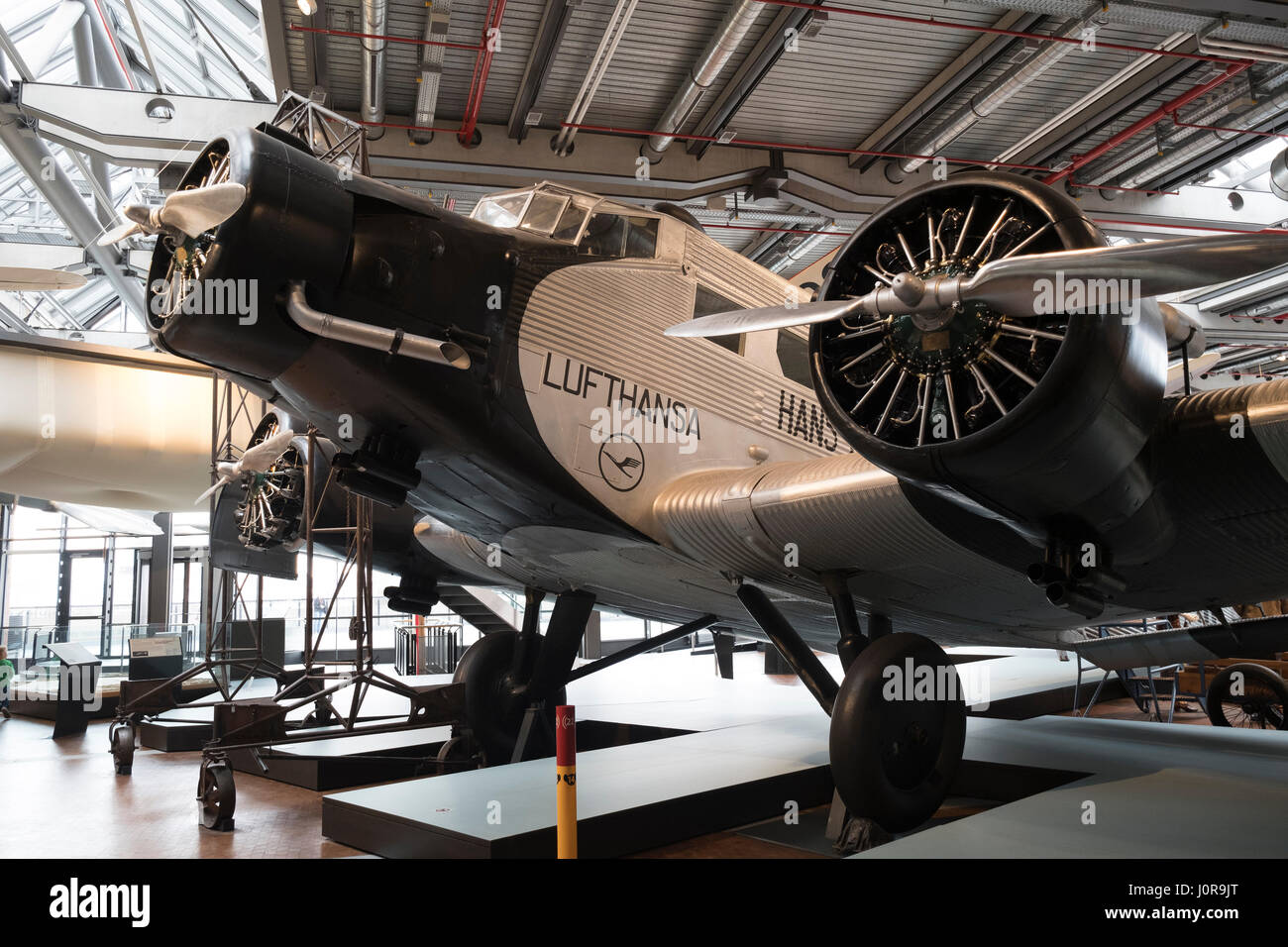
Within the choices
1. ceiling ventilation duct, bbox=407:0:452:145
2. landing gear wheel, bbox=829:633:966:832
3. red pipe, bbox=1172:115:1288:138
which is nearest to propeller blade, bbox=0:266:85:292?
ceiling ventilation duct, bbox=407:0:452:145

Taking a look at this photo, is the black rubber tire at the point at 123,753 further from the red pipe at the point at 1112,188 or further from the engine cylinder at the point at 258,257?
the red pipe at the point at 1112,188

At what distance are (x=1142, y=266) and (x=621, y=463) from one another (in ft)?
10.2

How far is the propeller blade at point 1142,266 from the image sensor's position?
11.5 feet

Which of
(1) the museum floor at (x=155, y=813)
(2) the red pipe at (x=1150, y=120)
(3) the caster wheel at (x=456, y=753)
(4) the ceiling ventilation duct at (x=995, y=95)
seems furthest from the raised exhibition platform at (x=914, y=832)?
(2) the red pipe at (x=1150, y=120)

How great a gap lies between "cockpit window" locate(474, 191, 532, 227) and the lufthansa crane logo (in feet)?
4.80

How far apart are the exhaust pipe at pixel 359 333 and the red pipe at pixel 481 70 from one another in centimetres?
466

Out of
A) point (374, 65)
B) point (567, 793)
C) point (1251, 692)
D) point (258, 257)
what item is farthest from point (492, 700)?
point (1251, 692)

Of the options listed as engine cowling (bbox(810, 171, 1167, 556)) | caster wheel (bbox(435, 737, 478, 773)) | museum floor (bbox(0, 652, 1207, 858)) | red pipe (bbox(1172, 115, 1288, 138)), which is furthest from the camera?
red pipe (bbox(1172, 115, 1288, 138))

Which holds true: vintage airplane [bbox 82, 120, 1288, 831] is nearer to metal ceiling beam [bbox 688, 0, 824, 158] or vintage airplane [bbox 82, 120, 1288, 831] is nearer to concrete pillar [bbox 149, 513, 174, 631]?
metal ceiling beam [bbox 688, 0, 824, 158]

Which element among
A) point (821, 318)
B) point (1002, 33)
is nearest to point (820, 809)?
point (821, 318)

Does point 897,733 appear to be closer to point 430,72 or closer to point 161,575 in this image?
point 430,72

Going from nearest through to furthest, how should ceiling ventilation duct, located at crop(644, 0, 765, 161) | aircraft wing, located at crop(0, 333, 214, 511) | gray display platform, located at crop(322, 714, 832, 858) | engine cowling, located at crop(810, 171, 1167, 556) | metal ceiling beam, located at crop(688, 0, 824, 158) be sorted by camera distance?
engine cowling, located at crop(810, 171, 1167, 556), gray display platform, located at crop(322, 714, 832, 858), ceiling ventilation duct, located at crop(644, 0, 765, 161), metal ceiling beam, located at crop(688, 0, 824, 158), aircraft wing, located at crop(0, 333, 214, 511)

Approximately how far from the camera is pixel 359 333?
450 cm

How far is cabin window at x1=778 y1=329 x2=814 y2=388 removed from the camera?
718cm
